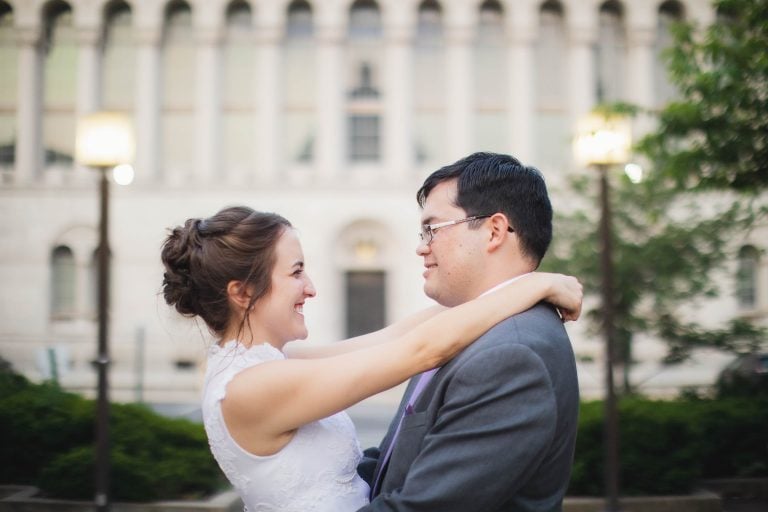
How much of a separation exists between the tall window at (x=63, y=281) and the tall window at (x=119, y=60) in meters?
6.17

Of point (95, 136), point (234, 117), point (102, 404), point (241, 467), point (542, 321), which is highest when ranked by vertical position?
point (234, 117)

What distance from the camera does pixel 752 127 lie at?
852cm

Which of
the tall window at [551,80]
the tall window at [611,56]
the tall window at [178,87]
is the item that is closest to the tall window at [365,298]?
the tall window at [178,87]

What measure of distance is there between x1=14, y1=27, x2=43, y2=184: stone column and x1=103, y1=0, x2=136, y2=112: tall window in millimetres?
2614

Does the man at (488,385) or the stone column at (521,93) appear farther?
the stone column at (521,93)

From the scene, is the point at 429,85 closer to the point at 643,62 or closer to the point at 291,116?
the point at 291,116

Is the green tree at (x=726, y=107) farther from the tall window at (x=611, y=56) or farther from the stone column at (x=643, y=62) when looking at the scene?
the tall window at (x=611, y=56)

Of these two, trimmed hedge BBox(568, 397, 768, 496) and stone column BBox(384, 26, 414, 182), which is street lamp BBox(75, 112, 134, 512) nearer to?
trimmed hedge BBox(568, 397, 768, 496)

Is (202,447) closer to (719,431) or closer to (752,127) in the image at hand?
(719,431)

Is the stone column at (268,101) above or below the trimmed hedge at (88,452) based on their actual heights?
above

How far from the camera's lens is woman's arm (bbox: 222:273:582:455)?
209 centimetres

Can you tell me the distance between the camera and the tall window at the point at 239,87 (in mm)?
27266

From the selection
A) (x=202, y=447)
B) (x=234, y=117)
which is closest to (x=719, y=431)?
(x=202, y=447)

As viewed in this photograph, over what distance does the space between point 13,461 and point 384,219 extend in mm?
19694
